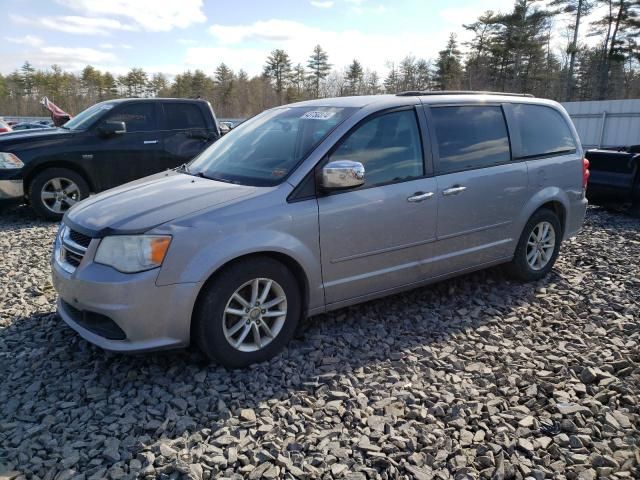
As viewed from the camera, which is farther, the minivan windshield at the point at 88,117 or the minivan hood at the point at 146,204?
the minivan windshield at the point at 88,117

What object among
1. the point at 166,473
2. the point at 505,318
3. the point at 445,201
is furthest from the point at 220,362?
the point at 505,318

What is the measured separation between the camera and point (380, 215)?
372cm

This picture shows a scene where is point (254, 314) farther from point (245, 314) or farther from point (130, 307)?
point (130, 307)

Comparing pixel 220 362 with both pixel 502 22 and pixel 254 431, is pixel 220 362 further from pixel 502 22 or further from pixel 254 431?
pixel 502 22

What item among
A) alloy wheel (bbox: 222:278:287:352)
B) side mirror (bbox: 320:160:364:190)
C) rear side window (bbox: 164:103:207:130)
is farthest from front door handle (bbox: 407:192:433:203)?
rear side window (bbox: 164:103:207:130)

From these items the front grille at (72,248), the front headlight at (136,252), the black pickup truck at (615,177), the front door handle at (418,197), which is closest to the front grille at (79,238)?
the front grille at (72,248)

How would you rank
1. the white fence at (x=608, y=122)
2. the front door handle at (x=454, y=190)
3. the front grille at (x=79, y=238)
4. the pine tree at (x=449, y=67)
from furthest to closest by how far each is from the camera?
the pine tree at (x=449, y=67) → the white fence at (x=608, y=122) → the front door handle at (x=454, y=190) → the front grille at (x=79, y=238)

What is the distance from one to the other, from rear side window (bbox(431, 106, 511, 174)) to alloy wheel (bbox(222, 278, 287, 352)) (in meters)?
1.75

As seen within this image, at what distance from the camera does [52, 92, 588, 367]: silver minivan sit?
9.95ft

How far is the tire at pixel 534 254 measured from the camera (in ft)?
16.1

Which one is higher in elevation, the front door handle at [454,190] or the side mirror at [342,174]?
the side mirror at [342,174]

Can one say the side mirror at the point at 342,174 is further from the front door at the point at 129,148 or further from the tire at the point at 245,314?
the front door at the point at 129,148

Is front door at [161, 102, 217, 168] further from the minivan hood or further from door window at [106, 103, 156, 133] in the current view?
the minivan hood

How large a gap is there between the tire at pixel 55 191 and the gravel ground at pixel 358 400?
3.50 meters
